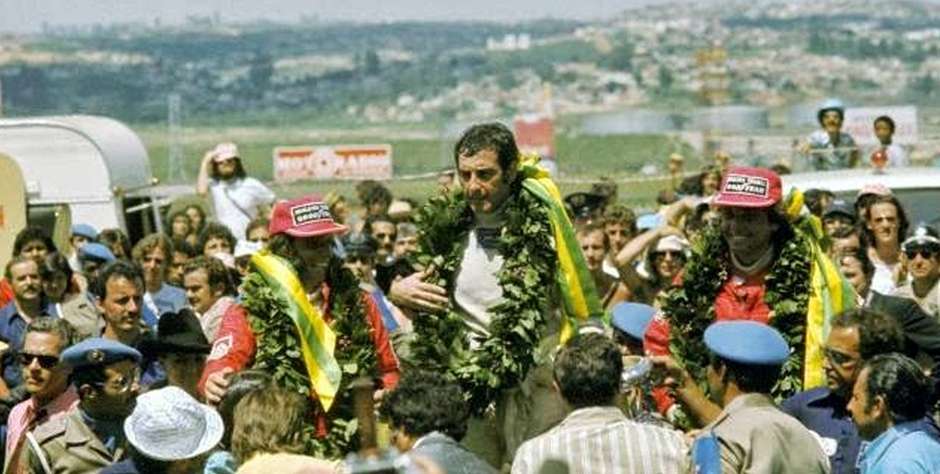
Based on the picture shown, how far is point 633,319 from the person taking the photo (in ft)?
41.1

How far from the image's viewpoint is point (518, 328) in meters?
12.2

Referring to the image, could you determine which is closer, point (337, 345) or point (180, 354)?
point (337, 345)

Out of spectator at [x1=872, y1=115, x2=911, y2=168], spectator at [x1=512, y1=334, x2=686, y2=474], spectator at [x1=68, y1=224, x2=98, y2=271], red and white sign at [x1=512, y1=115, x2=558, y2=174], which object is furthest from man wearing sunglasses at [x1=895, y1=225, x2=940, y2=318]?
red and white sign at [x1=512, y1=115, x2=558, y2=174]

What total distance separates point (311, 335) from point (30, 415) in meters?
1.33

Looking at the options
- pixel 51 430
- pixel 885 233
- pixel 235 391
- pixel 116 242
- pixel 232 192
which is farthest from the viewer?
pixel 232 192

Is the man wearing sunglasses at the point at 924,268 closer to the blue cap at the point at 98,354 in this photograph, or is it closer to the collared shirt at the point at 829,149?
the blue cap at the point at 98,354

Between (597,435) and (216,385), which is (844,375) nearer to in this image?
(597,435)

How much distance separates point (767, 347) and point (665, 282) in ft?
21.5

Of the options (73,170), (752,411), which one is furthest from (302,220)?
(73,170)

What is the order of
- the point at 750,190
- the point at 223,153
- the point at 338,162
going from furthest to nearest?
the point at 338,162 < the point at 223,153 < the point at 750,190

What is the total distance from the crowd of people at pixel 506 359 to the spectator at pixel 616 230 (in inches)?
111

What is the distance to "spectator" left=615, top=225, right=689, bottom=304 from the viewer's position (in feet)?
55.3

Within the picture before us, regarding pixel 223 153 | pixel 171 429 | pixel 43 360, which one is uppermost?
pixel 171 429

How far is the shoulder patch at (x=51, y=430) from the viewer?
11.8 meters
